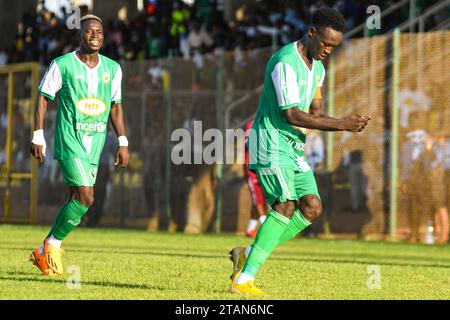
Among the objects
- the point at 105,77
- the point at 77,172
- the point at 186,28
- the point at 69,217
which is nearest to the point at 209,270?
the point at 69,217

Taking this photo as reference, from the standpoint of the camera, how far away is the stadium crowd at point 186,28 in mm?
24844

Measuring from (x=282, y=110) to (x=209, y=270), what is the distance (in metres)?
3.39

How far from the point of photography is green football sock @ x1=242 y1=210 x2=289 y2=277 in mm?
9258

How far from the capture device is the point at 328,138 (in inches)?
813

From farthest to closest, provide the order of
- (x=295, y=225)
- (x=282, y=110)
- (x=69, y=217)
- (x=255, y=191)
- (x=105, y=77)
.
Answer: (x=255, y=191), (x=105, y=77), (x=69, y=217), (x=295, y=225), (x=282, y=110)

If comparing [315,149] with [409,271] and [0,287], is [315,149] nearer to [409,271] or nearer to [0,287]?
[409,271]

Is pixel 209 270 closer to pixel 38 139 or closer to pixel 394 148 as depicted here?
pixel 38 139

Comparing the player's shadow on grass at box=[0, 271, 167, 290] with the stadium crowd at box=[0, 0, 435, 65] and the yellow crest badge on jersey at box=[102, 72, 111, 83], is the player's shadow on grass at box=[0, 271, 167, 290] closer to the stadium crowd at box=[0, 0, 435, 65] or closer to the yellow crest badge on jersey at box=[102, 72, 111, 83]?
the yellow crest badge on jersey at box=[102, 72, 111, 83]

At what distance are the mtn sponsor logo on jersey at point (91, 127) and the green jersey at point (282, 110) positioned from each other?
8.19 ft

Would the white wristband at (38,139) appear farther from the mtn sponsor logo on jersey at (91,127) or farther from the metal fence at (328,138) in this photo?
the metal fence at (328,138)

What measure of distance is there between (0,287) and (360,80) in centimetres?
1167

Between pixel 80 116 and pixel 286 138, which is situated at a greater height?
pixel 80 116

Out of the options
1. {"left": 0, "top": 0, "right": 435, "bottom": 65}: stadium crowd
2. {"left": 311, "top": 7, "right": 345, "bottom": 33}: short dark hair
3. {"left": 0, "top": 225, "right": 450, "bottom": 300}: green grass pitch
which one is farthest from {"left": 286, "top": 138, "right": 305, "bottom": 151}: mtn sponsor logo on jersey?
{"left": 0, "top": 0, "right": 435, "bottom": 65}: stadium crowd
